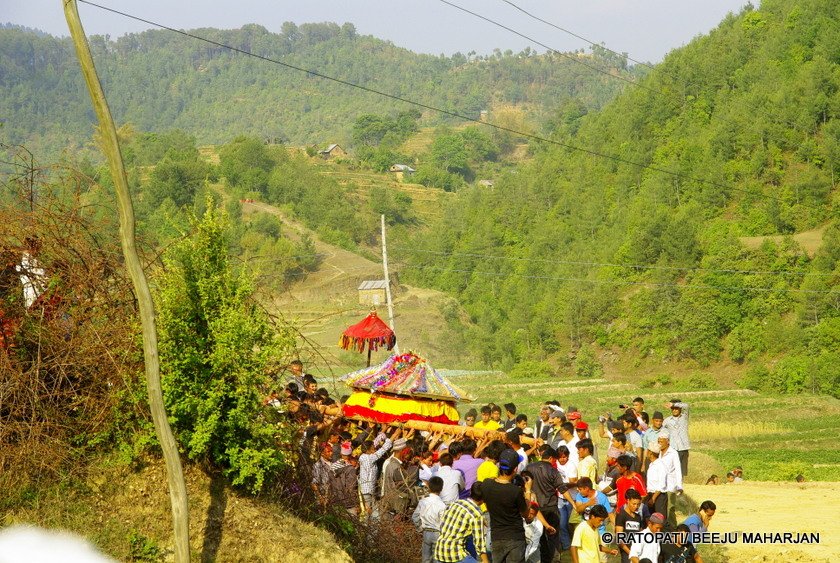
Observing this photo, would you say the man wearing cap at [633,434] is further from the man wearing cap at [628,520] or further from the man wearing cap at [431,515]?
the man wearing cap at [431,515]

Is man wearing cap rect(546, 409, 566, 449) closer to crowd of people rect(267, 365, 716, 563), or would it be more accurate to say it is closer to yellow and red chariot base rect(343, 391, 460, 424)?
crowd of people rect(267, 365, 716, 563)

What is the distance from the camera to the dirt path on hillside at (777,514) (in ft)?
50.6

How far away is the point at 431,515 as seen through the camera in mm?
11609

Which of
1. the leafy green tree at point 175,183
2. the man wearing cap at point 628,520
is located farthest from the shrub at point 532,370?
A: the man wearing cap at point 628,520

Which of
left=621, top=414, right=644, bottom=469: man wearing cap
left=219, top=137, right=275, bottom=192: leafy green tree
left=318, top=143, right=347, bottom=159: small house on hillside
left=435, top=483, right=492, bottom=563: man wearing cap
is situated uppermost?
left=318, top=143, right=347, bottom=159: small house on hillside

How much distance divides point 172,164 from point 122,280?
89271 millimetres

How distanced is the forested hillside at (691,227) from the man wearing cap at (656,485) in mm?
46742

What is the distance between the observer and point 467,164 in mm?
194250

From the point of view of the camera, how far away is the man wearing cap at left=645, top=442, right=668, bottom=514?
43.5 ft

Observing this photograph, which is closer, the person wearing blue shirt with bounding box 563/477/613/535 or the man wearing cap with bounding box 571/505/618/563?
the man wearing cap with bounding box 571/505/618/563

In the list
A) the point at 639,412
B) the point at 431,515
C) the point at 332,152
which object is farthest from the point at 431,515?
the point at 332,152

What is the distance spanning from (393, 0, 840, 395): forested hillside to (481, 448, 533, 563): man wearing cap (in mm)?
49778

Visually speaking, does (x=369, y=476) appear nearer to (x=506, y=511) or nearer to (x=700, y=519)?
(x=506, y=511)

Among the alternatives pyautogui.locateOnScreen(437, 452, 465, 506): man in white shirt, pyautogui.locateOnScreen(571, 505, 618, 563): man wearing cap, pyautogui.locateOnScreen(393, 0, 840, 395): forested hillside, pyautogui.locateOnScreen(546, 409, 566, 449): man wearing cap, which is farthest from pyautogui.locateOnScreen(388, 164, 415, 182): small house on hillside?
pyautogui.locateOnScreen(571, 505, 618, 563): man wearing cap
